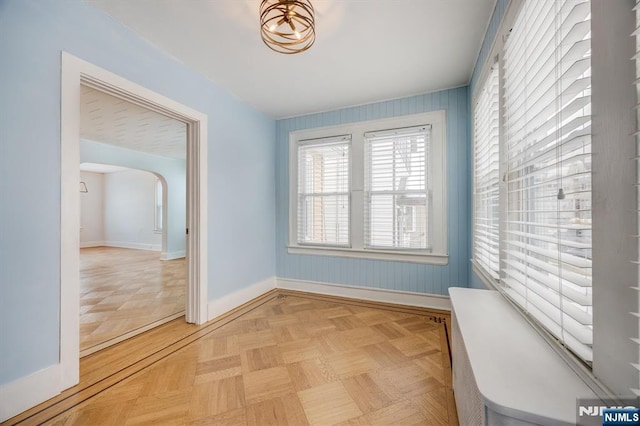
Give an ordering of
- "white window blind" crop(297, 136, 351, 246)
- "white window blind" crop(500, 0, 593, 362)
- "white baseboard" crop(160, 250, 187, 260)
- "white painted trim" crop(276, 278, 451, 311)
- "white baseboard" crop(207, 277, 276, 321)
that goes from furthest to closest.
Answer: "white baseboard" crop(160, 250, 187, 260)
"white window blind" crop(297, 136, 351, 246)
"white painted trim" crop(276, 278, 451, 311)
"white baseboard" crop(207, 277, 276, 321)
"white window blind" crop(500, 0, 593, 362)

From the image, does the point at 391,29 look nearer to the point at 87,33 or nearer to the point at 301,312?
the point at 87,33

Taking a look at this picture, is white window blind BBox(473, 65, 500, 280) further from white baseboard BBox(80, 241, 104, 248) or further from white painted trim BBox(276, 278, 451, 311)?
white baseboard BBox(80, 241, 104, 248)

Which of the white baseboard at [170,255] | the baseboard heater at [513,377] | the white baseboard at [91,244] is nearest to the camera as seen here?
the baseboard heater at [513,377]

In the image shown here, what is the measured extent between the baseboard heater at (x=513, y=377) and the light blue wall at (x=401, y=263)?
181 centimetres

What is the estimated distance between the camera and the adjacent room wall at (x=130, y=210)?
819 cm

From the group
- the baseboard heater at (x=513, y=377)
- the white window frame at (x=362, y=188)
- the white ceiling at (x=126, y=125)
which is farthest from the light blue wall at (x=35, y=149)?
the baseboard heater at (x=513, y=377)

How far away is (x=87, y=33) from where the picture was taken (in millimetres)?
1816

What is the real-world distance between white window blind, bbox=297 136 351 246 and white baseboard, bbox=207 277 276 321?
81 centimetres

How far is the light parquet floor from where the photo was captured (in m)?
1.49

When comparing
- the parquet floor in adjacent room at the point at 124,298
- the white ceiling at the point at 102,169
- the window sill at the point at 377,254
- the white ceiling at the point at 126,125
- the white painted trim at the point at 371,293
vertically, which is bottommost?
the parquet floor in adjacent room at the point at 124,298

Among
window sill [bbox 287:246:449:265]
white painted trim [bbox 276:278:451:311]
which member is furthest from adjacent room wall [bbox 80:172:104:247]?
window sill [bbox 287:246:449:265]

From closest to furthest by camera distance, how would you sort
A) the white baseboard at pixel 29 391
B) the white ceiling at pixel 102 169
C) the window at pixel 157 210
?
1. the white baseboard at pixel 29 391
2. the window at pixel 157 210
3. the white ceiling at pixel 102 169

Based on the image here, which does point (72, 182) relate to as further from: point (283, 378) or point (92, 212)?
point (92, 212)

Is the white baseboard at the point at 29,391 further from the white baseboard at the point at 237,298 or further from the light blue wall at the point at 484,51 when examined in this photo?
the light blue wall at the point at 484,51
